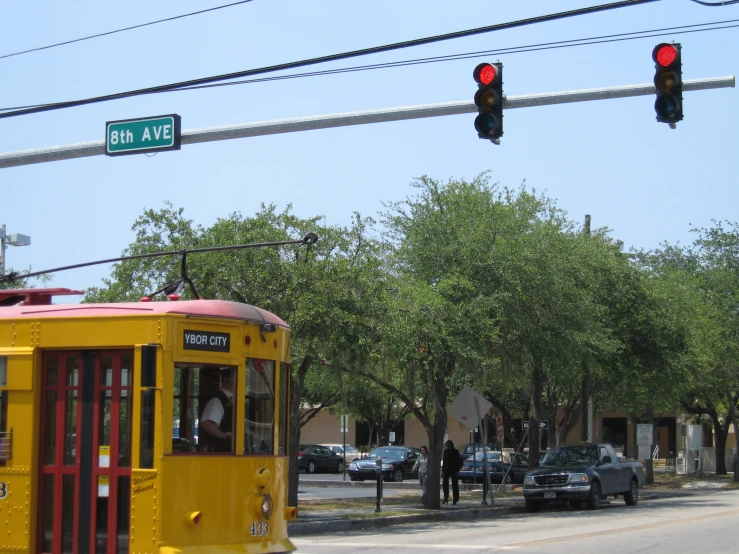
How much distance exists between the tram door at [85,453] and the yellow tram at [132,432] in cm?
1

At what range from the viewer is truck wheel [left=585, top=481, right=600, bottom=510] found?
83.9ft

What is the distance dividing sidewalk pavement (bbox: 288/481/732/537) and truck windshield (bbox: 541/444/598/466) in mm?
1510

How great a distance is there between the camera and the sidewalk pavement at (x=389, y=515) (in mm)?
19688

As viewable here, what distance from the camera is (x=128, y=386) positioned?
363 inches

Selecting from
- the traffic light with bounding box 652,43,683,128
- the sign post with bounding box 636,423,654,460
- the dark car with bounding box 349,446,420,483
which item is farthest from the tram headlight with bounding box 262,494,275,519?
the dark car with bounding box 349,446,420,483

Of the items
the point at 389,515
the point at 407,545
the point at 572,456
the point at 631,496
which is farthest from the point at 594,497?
the point at 407,545

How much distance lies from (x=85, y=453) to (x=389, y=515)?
45.0ft

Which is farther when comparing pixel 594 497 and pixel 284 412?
pixel 594 497

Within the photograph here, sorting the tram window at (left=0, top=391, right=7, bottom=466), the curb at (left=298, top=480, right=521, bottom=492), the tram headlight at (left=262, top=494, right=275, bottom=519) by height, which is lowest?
the curb at (left=298, top=480, right=521, bottom=492)

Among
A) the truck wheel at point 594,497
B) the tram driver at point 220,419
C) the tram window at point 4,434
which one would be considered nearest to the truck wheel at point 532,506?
the truck wheel at point 594,497

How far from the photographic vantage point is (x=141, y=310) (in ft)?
30.6

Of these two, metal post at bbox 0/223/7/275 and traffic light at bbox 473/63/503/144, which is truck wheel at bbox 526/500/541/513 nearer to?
metal post at bbox 0/223/7/275

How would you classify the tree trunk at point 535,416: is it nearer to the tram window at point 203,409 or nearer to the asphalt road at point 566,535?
the asphalt road at point 566,535

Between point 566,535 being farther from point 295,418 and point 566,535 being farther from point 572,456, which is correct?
point 572,456
